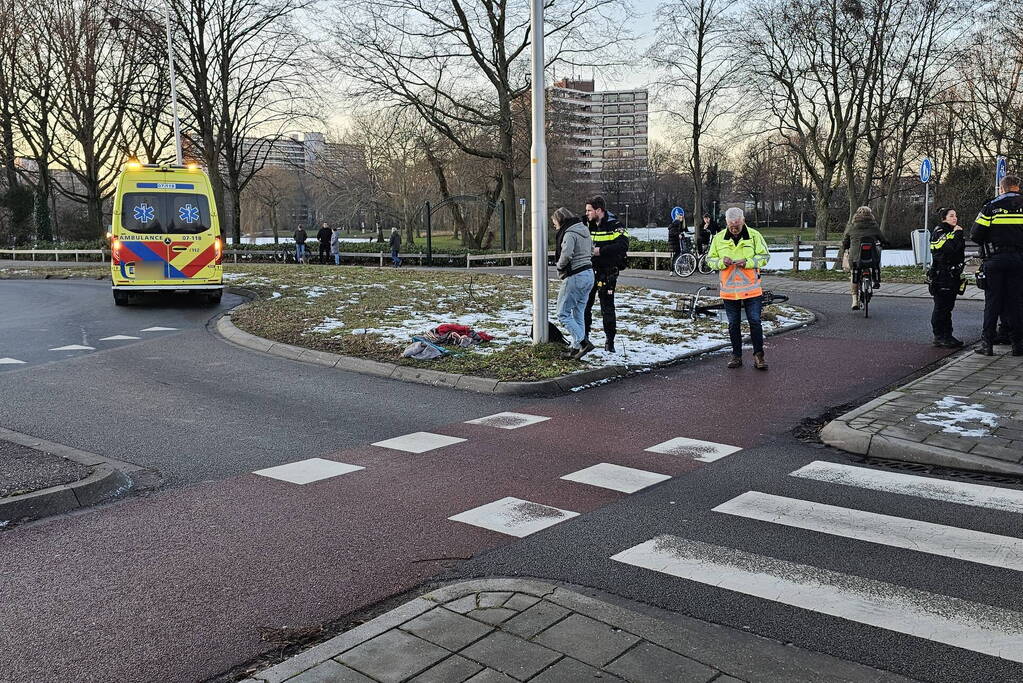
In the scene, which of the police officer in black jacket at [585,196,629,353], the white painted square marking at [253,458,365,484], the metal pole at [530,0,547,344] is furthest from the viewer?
the police officer in black jacket at [585,196,629,353]

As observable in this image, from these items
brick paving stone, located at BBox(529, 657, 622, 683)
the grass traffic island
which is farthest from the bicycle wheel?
brick paving stone, located at BBox(529, 657, 622, 683)

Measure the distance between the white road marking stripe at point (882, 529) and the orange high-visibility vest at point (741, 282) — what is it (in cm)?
494

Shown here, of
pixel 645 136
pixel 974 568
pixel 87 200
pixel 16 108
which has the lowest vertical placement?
pixel 974 568

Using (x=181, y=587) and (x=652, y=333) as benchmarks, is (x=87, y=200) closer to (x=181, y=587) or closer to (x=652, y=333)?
(x=652, y=333)

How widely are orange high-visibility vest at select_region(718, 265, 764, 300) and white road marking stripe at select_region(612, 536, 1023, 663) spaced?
5882 millimetres

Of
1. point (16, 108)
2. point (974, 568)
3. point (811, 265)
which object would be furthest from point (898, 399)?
point (16, 108)

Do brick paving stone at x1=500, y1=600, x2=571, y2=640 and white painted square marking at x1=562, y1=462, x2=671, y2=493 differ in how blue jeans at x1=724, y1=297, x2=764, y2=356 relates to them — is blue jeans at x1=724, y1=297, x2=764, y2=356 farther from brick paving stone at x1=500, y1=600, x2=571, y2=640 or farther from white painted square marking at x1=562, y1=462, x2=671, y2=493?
brick paving stone at x1=500, y1=600, x2=571, y2=640

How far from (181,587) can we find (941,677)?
3.20m

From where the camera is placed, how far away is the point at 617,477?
567 centimetres

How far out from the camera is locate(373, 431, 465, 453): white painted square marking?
21.5 ft

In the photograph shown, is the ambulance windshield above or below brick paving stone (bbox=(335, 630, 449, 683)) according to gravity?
above

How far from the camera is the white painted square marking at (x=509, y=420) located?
728 centimetres

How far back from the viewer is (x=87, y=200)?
45.3 m

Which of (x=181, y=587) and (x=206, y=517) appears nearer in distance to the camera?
(x=181, y=587)
